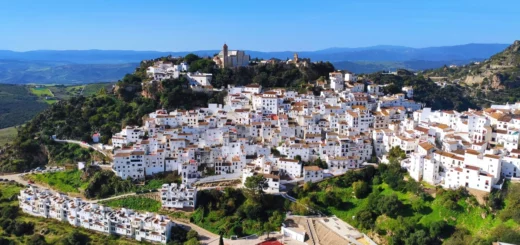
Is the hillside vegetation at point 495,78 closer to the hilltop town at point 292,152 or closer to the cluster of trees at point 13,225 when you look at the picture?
the hilltop town at point 292,152

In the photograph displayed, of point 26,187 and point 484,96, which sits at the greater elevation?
Result: point 484,96

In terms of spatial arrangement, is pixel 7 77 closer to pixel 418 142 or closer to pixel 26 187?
pixel 26 187

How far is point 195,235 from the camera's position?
27.0 m

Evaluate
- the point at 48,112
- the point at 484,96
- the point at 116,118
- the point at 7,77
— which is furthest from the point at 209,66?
the point at 7,77

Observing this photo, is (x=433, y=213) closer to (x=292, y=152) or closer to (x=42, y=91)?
(x=292, y=152)

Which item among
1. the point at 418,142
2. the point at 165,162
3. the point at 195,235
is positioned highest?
the point at 418,142

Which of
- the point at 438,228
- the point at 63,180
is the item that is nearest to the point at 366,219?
the point at 438,228

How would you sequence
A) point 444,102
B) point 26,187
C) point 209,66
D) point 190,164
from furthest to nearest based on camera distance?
point 444,102, point 209,66, point 26,187, point 190,164

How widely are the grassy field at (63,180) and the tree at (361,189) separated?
20.9 m

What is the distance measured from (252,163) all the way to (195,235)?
768cm

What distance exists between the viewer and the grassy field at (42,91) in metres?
98.0

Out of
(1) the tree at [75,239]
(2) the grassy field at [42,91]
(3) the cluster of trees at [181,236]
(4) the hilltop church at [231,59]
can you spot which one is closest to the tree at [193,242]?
(3) the cluster of trees at [181,236]

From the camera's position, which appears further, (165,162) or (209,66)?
(209,66)

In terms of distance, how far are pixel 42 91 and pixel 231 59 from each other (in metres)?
69.3
